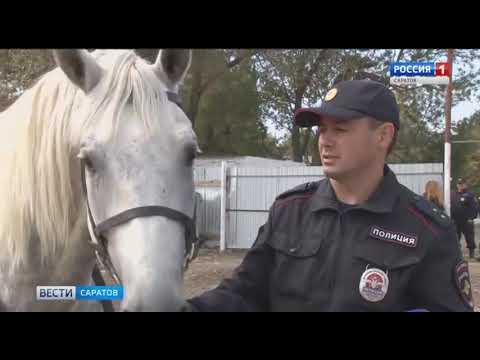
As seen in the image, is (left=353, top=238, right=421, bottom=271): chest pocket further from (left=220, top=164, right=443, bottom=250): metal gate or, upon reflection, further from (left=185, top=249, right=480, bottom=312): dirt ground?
(left=185, top=249, right=480, bottom=312): dirt ground

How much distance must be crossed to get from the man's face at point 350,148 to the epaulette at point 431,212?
0.18m

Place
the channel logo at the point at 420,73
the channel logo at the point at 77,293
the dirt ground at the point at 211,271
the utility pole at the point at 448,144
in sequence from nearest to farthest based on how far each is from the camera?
the channel logo at the point at 77,293 → the channel logo at the point at 420,73 → the utility pole at the point at 448,144 → the dirt ground at the point at 211,271

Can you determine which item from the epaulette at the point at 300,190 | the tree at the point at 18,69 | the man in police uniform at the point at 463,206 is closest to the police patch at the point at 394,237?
the epaulette at the point at 300,190

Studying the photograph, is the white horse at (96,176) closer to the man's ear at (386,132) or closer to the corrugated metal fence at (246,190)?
the man's ear at (386,132)

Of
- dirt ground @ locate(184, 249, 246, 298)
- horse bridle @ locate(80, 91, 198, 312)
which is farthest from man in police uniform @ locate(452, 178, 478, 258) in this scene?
horse bridle @ locate(80, 91, 198, 312)

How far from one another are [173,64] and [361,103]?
58 centimetres

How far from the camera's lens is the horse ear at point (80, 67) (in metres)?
1.19

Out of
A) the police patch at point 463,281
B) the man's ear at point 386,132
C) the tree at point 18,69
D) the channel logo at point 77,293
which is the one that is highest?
the tree at point 18,69

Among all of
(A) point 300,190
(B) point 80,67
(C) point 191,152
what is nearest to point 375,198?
(A) point 300,190

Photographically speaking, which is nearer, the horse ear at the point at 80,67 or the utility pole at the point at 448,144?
the horse ear at the point at 80,67

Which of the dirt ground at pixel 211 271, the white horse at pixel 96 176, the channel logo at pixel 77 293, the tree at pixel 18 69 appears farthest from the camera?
the dirt ground at pixel 211 271

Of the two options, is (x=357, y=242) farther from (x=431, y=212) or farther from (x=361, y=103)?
(x=361, y=103)

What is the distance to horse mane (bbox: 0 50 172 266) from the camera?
127 centimetres
